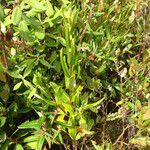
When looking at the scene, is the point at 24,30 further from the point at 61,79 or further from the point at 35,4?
the point at 61,79

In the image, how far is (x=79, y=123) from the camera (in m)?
1.57

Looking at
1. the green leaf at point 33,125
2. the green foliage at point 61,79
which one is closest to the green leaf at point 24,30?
the green foliage at point 61,79

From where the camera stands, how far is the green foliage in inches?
59.1

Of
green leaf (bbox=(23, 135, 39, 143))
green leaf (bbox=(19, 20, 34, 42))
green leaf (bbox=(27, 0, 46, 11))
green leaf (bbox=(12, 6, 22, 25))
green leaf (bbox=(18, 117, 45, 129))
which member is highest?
green leaf (bbox=(27, 0, 46, 11))

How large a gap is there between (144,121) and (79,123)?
1.17ft

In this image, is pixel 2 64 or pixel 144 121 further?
pixel 144 121

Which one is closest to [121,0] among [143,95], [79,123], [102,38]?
[102,38]

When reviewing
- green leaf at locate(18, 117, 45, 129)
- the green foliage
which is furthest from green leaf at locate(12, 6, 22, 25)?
green leaf at locate(18, 117, 45, 129)

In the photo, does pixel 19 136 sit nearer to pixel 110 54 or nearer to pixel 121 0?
pixel 110 54

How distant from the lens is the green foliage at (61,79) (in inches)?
59.1

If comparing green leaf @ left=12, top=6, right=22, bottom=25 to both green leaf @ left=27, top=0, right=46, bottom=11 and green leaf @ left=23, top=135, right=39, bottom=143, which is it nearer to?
green leaf @ left=27, top=0, right=46, bottom=11

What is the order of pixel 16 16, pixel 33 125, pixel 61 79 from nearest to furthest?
1. pixel 16 16
2. pixel 33 125
3. pixel 61 79

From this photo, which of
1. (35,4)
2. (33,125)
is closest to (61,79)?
(33,125)

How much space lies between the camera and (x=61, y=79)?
70.3 inches
